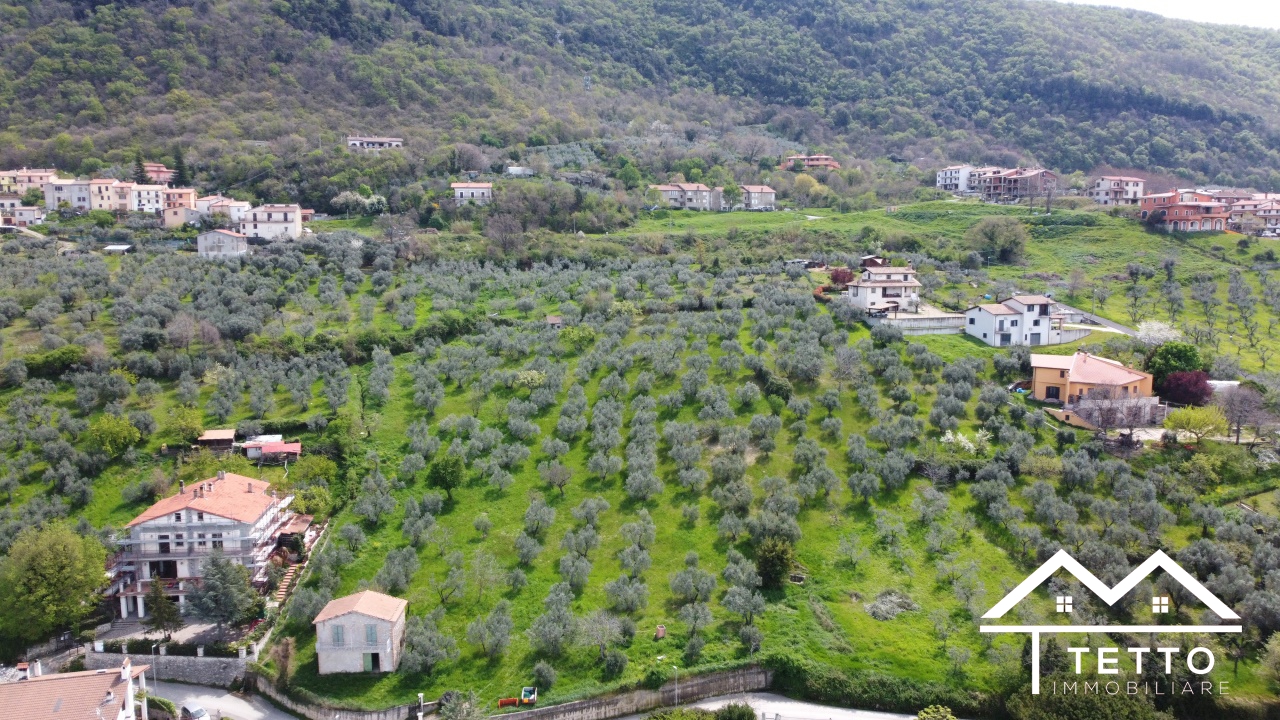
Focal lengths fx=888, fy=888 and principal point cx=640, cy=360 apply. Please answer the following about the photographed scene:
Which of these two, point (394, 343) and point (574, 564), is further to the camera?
point (394, 343)

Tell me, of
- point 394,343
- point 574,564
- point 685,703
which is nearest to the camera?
point 685,703

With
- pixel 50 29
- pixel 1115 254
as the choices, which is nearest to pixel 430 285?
pixel 1115 254

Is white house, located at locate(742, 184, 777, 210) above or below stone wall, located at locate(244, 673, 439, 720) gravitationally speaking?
above

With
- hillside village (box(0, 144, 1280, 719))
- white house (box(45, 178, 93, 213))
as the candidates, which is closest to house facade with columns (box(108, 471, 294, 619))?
hillside village (box(0, 144, 1280, 719))

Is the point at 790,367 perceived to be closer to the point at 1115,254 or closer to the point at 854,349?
the point at 854,349

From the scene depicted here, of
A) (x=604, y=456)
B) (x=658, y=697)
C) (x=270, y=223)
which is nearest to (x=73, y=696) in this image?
(x=658, y=697)

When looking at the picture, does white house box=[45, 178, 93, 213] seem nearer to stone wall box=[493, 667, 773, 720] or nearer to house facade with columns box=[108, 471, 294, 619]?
house facade with columns box=[108, 471, 294, 619]
